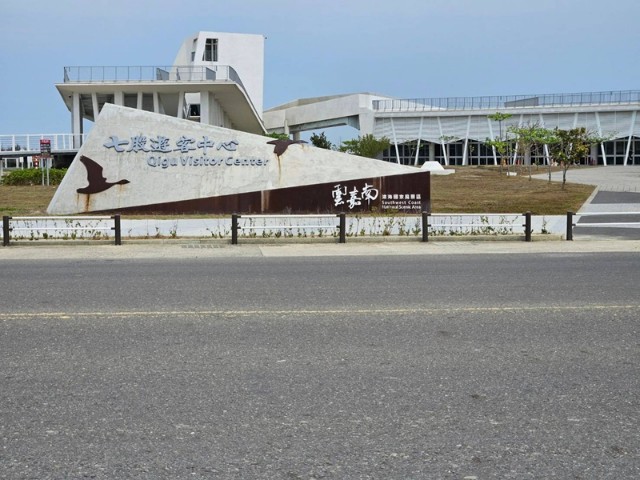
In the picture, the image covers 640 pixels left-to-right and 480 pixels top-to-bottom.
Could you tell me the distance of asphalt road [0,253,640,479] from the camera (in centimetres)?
456

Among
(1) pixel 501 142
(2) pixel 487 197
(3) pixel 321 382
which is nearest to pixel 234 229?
(3) pixel 321 382

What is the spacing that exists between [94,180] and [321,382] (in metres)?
23.2

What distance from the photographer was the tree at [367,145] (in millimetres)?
87000

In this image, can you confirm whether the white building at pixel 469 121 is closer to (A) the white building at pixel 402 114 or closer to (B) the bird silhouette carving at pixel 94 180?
(A) the white building at pixel 402 114

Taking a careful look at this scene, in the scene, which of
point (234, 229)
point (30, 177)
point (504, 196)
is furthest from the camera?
point (30, 177)

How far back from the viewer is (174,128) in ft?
91.5

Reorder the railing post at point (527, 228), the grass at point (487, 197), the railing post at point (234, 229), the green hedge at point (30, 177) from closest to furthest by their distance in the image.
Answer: the railing post at point (234, 229) < the railing post at point (527, 228) < the grass at point (487, 197) < the green hedge at point (30, 177)

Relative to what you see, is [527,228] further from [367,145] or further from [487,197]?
[367,145]

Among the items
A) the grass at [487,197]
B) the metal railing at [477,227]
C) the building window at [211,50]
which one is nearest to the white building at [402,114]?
the building window at [211,50]

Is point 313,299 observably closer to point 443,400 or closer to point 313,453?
point 443,400

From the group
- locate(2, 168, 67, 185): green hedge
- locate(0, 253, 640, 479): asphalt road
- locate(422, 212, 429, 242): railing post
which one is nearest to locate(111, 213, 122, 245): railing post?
locate(422, 212, 429, 242): railing post

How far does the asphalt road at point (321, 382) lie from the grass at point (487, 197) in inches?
838

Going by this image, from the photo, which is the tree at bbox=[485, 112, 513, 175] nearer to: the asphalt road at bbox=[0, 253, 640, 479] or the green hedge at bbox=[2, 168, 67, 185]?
the green hedge at bbox=[2, 168, 67, 185]

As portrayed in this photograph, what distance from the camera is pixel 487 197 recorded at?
40.3 meters
